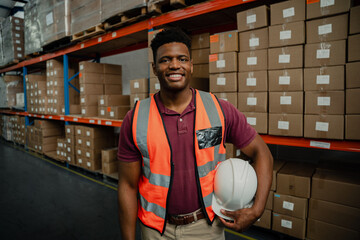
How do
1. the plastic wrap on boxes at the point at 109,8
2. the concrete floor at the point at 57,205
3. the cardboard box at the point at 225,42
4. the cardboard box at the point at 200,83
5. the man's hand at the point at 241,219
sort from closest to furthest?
the man's hand at the point at 241,219
the cardboard box at the point at 225,42
the concrete floor at the point at 57,205
the cardboard box at the point at 200,83
the plastic wrap on boxes at the point at 109,8

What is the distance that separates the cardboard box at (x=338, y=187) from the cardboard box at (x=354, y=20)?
1401 mm

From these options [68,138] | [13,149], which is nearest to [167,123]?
[68,138]

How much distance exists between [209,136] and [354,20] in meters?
1.77

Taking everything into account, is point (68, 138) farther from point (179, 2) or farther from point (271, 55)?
point (271, 55)

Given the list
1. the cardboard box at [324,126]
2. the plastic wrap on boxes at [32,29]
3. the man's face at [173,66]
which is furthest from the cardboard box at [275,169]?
the plastic wrap on boxes at [32,29]

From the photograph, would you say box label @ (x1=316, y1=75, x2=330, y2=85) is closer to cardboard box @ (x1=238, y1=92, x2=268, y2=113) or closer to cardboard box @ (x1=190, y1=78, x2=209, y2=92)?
cardboard box @ (x1=238, y1=92, x2=268, y2=113)

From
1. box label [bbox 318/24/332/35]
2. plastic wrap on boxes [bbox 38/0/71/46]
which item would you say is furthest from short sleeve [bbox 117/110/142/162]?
plastic wrap on boxes [bbox 38/0/71/46]

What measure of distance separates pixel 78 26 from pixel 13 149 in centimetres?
571

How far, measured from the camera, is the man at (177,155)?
1.27 meters

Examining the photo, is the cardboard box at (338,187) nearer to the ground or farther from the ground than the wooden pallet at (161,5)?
nearer to the ground

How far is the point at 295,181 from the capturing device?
2.50 metres

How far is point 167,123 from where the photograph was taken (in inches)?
51.6

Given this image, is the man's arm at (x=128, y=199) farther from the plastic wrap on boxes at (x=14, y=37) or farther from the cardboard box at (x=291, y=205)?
the plastic wrap on boxes at (x=14, y=37)

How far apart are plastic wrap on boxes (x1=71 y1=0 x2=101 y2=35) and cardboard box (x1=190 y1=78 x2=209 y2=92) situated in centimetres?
215
